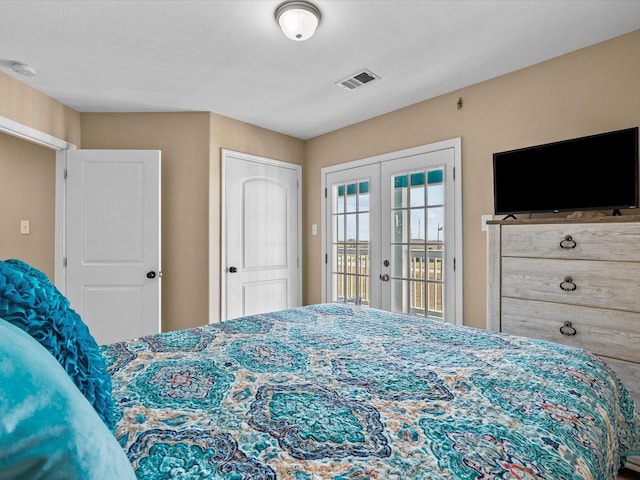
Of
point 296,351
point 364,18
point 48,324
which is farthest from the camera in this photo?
point 364,18

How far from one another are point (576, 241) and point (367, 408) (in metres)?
1.69

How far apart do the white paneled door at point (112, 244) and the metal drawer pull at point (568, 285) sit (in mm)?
3090

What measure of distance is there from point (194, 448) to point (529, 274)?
6.69 feet

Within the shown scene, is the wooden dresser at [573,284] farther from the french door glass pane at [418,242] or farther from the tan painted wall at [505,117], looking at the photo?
the french door glass pane at [418,242]

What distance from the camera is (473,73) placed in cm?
259

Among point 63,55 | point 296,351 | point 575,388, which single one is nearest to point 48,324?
point 296,351

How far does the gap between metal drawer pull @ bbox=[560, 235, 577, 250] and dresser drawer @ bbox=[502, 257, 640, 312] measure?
8cm

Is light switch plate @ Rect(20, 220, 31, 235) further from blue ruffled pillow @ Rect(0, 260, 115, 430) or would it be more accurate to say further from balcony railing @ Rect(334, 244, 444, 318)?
blue ruffled pillow @ Rect(0, 260, 115, 430)

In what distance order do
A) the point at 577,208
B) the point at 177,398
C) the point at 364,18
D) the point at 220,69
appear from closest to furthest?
the point at 177,398 → the point at 364,18 → the point at 577,208 → the point at 220,69

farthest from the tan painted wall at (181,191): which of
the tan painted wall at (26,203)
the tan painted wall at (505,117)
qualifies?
the tan painted wall at (505,117)

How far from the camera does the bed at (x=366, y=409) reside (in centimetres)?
65

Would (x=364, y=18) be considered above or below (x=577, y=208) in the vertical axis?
above

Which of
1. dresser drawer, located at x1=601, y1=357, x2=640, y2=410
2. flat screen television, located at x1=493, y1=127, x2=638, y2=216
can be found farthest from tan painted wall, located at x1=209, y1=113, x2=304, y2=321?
dresser drawer, located at x1=601, y1=357, x2=640, y2=410

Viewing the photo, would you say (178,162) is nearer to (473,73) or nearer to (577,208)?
(473,73)
